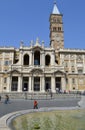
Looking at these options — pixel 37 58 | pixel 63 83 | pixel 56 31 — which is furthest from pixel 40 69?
pixel 56 31

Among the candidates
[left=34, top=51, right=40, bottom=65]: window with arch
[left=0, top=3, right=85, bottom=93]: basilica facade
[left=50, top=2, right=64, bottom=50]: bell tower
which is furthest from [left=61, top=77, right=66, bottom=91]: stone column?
[left=50, top=2, right=64, bottom=50]: bell tower

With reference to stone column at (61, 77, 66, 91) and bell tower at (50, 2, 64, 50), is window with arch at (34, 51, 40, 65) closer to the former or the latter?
bell tower at (50, 2, 64, 50)

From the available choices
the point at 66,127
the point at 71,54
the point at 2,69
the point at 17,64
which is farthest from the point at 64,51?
the point at 66,127

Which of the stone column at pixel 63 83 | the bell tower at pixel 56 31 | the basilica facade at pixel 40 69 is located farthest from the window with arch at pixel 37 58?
the stone column at pixel 63 83

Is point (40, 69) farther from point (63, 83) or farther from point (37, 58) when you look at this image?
point (63, 83)

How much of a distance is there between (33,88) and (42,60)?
9343mm

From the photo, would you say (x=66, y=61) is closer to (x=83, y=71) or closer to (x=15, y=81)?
(x=83, y=71)

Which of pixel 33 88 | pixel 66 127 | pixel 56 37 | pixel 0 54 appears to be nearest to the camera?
pixel 66 127

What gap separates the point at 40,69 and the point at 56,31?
23.1 metres

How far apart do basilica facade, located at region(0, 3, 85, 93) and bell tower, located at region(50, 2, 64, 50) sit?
5.04 meters

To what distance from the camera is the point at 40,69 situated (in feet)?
224

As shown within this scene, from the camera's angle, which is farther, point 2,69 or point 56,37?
point 56,37

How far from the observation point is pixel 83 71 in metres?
73.7

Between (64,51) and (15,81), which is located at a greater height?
(64,51)
